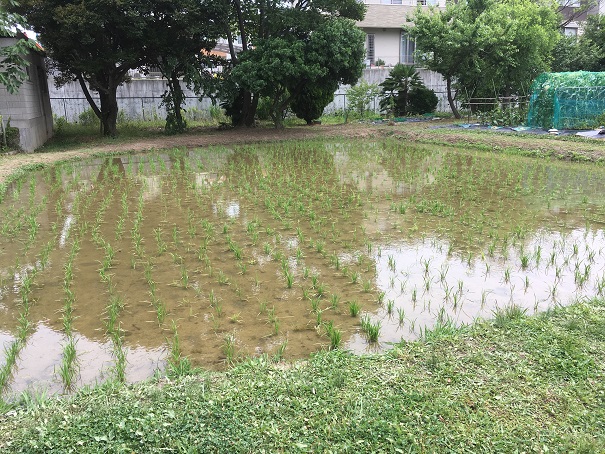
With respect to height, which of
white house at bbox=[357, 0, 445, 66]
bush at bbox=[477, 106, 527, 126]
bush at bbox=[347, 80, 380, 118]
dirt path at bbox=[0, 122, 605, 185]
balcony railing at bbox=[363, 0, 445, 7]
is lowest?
dirt path at bbox=[0, 122, 605, 185]

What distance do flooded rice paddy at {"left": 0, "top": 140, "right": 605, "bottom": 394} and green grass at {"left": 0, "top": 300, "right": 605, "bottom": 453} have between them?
435 mm

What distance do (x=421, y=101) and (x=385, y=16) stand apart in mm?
8105

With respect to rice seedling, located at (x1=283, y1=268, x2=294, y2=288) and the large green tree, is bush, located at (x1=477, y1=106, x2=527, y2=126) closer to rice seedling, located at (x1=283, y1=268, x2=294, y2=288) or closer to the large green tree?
the large green tree

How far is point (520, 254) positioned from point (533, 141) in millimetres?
9700

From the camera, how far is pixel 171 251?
5.92m

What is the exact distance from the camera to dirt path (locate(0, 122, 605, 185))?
12.3 m

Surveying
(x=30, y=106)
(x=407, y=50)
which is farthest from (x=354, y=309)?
(x=407, y=50)

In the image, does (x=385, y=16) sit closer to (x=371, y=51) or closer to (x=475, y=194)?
(x=371, y=51)

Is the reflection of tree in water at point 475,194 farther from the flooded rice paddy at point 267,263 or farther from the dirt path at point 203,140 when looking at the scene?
the dirt path at point 203,140

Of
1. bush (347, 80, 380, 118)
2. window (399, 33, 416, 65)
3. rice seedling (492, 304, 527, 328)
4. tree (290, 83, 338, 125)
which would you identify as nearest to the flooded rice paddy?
rice seedling (492, 304, 527, 328)

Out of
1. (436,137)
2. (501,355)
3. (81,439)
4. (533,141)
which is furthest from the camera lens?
(436,137)

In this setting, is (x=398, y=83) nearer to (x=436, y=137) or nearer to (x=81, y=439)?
(x=436, y=137)

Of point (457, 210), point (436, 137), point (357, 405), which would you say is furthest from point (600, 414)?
point (436, 137)

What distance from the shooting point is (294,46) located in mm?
16938
